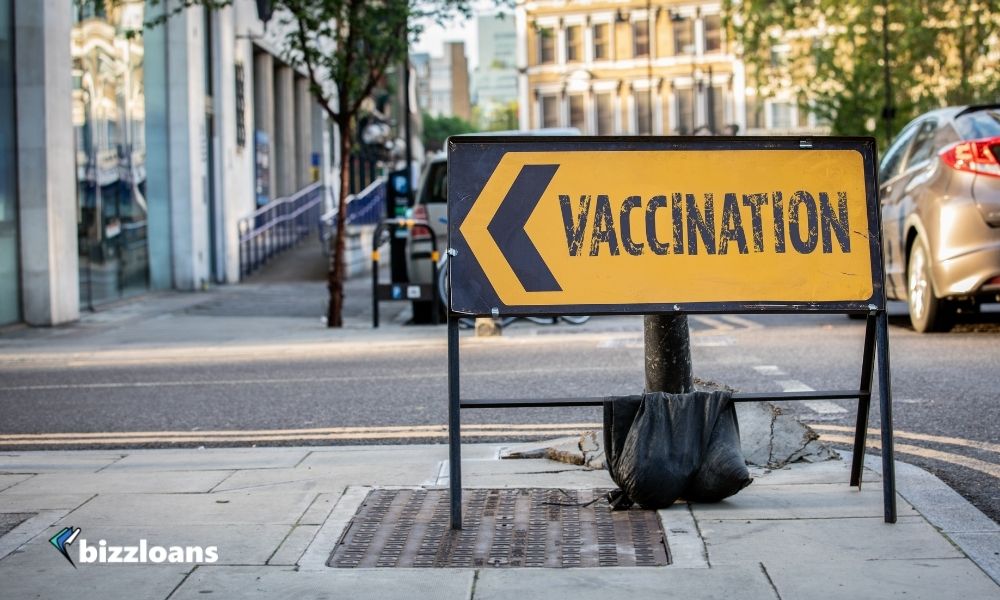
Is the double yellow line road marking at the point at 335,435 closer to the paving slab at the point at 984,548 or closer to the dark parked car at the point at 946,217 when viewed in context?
the paving slab at the point at 984,548

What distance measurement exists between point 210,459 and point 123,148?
17791 mm

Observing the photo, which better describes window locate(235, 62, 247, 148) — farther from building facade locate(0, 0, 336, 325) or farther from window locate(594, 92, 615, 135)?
window locate(594, 92, 615, 135)

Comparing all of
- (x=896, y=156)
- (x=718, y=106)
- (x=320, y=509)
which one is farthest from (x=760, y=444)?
(x=718, y=106)

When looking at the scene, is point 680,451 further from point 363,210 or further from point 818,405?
point 363,210

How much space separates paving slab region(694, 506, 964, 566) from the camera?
4716 mm

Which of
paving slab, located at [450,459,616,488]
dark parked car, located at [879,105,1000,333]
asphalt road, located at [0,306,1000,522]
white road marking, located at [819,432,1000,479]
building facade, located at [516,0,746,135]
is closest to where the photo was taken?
paving slab, located at [450,459,616,488]

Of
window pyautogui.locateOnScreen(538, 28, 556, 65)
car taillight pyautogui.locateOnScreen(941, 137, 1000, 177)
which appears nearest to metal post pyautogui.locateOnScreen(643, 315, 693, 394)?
car taillight pyautogui.locateOnScreen(941, 137, 1000, 177)

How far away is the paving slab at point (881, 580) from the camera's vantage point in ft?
13.9

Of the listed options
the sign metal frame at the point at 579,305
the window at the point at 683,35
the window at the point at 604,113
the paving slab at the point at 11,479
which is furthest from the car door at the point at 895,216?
the window at the point at 604,113

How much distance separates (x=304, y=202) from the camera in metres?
38.3

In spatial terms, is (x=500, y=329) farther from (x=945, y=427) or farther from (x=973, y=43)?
(x=973, y=43)

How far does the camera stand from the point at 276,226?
3472 cm

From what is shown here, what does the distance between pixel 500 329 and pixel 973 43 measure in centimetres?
3535

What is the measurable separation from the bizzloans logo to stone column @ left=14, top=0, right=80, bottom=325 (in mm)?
14045
